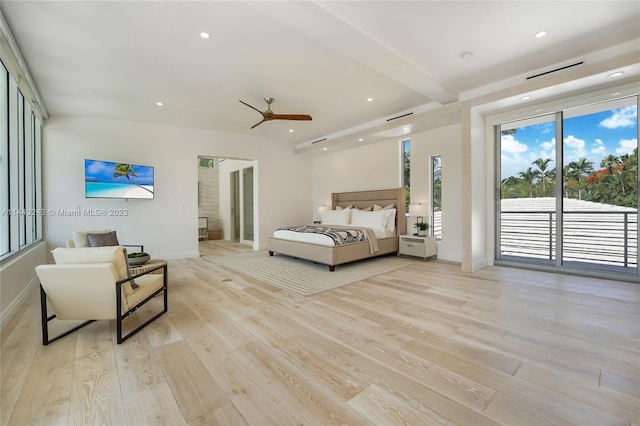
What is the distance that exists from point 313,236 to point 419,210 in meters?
2.21

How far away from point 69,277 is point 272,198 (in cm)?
537

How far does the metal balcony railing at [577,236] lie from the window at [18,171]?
7194 millimetres

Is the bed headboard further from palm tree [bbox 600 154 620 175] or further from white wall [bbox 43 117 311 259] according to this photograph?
palm tree [bbox 600 154 620 175]

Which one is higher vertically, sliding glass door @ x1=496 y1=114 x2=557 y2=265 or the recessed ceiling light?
the recessed ceiling light

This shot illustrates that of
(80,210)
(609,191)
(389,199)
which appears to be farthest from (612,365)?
(80,210)

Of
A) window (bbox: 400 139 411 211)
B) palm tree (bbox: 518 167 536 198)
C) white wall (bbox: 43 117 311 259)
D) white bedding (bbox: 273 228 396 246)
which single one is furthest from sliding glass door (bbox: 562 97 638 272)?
white wall (bbox: 43 117 311 259)

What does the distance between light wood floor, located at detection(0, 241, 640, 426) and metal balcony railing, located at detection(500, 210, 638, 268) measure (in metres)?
1.20

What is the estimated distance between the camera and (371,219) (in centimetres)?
589

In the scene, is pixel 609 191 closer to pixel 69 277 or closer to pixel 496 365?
pixel 496 365

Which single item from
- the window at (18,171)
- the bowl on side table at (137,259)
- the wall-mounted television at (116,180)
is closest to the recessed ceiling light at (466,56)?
the bowl on side table at (137,259)

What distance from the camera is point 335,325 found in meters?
2.44

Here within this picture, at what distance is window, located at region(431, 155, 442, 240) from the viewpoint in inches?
216

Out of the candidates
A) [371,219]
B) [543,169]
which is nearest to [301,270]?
[371,219]

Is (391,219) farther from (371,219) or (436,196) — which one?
(436,196)
